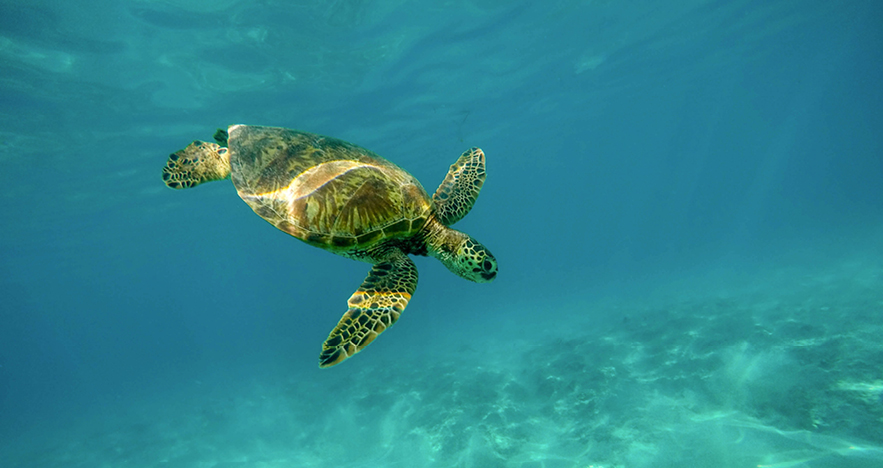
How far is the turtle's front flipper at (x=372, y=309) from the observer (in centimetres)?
368

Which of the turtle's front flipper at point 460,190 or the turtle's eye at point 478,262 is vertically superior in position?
the turtle's front flipper at point 460,190

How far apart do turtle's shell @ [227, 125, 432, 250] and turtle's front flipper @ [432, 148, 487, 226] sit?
1.63 feet

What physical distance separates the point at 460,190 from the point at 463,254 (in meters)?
1.34

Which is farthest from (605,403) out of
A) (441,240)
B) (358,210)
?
(358,210)

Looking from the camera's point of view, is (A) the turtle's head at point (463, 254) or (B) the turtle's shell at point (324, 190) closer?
(B) the turtle's shell at point (324, 190)

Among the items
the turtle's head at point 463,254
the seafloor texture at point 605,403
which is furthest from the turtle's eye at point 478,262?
the seafloor texture at point 605,403

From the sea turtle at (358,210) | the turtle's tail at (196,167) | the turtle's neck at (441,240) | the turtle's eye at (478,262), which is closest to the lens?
the sea turtle at (358,210)

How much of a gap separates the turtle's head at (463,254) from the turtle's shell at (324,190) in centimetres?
37

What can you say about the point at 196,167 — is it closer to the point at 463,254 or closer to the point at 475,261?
the point at 463,254

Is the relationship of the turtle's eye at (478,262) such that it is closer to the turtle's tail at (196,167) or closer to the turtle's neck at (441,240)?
the turtle's neck at (441,240)

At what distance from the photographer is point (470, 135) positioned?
34094 millimetres

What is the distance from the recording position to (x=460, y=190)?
5.86 metres

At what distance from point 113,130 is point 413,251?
61.5ft

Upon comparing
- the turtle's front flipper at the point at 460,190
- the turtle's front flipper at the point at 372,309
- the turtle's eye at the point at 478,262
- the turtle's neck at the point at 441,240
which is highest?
the turtle's front flipper at the point at 460,190
